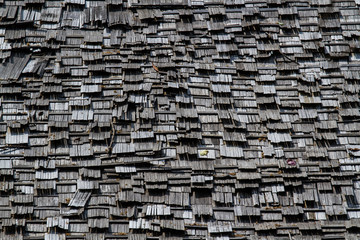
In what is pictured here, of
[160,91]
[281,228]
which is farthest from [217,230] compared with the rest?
[160,91]

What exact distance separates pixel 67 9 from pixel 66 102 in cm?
197

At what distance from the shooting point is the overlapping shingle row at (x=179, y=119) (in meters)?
6.92

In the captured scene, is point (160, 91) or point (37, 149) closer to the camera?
point (37, 149)

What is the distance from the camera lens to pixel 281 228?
22.6 ft

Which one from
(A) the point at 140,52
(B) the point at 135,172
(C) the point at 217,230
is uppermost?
(A) the point at 140,52

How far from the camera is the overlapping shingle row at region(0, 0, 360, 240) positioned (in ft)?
22.7

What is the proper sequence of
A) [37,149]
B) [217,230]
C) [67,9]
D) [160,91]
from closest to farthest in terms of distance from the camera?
[217,230]
[37,149]
[160,91]
[67,9]

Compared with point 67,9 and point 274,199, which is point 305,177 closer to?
point 274,199

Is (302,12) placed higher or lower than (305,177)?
higher

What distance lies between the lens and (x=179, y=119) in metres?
7.60

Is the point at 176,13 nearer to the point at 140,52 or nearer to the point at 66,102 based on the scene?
the point at 140,52

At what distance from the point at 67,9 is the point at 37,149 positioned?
2.83 m

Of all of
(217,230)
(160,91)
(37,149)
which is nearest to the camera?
(217,230)

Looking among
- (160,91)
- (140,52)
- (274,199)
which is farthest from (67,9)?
(274,199)
